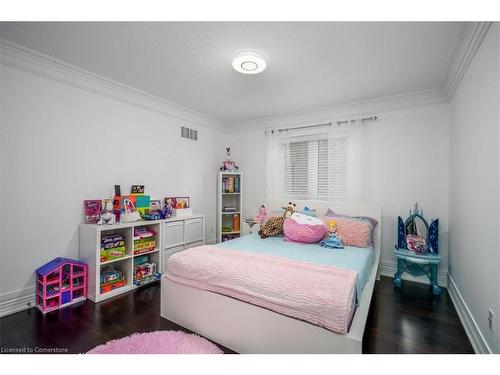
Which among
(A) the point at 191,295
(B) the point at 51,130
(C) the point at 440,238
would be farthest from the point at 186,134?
(C) the point at 440,238

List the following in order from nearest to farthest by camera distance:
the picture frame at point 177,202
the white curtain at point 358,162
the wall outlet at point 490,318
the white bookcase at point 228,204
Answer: the wall outlet at point 490,318
the white curtain at point 358,162
the picture frame at point 177,202
the white bookcase at point 228,204

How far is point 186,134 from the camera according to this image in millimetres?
3863

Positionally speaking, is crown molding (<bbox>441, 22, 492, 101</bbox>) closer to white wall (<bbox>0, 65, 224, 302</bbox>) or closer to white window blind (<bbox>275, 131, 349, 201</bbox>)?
white window blind (<bbox>275, 131, 349, 201</bbox>)

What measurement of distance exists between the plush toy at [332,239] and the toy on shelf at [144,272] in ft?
7.13

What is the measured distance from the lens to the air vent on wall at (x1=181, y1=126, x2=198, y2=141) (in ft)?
12.5

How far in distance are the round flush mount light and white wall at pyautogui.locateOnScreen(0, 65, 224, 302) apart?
1.70m

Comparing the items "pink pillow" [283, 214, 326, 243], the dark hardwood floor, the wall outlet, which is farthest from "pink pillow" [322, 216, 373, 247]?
the wall outlet

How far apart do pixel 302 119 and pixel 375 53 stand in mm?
1734

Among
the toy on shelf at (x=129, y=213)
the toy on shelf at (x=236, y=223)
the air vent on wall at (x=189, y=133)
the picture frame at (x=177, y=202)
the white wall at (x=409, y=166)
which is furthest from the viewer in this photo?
the toy on shelf at (x=236, y=223)

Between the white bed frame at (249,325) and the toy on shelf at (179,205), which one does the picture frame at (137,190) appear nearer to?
the toy on shelf at (179,205)

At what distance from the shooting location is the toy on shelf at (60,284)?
2166 millimetres

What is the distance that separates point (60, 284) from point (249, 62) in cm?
287

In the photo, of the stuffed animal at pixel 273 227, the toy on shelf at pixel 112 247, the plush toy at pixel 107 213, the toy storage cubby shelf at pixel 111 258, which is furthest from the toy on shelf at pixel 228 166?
the toy on shelf at pixel 112 247

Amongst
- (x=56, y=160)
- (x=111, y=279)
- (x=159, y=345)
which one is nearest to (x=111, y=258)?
(x=111, y=279)
